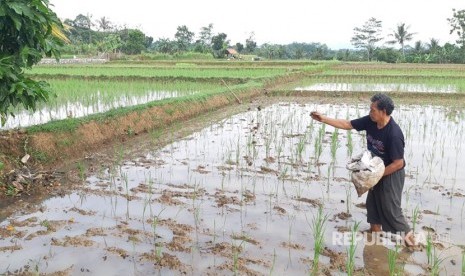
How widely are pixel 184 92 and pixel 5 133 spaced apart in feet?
25.1

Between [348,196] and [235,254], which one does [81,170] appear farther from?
[348,196]

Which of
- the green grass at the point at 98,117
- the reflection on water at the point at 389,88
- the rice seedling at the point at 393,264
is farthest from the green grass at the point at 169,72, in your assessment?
the rice seedling at the point at 393,264

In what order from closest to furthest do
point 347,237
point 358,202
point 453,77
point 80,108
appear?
point 347,237 → point 358,202 → point 80,108 → point 453,77

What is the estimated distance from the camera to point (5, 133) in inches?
217

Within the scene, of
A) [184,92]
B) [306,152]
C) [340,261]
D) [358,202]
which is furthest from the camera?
[184,92]

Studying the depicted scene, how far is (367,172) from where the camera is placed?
3416mm

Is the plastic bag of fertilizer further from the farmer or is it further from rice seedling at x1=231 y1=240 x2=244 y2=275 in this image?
rice seedling at x1=231 y1=240 x2=244 y2=275

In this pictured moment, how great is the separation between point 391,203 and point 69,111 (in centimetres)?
748

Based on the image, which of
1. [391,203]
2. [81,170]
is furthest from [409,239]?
[81,170]

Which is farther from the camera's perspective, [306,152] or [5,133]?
[306,152]

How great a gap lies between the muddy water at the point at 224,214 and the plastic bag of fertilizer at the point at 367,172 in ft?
1.71

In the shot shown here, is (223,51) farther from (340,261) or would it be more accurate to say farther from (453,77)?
(340,261)

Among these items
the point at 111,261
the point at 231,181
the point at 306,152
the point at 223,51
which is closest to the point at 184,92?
the point at 306,152

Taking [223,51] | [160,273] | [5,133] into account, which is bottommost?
[160,273]
